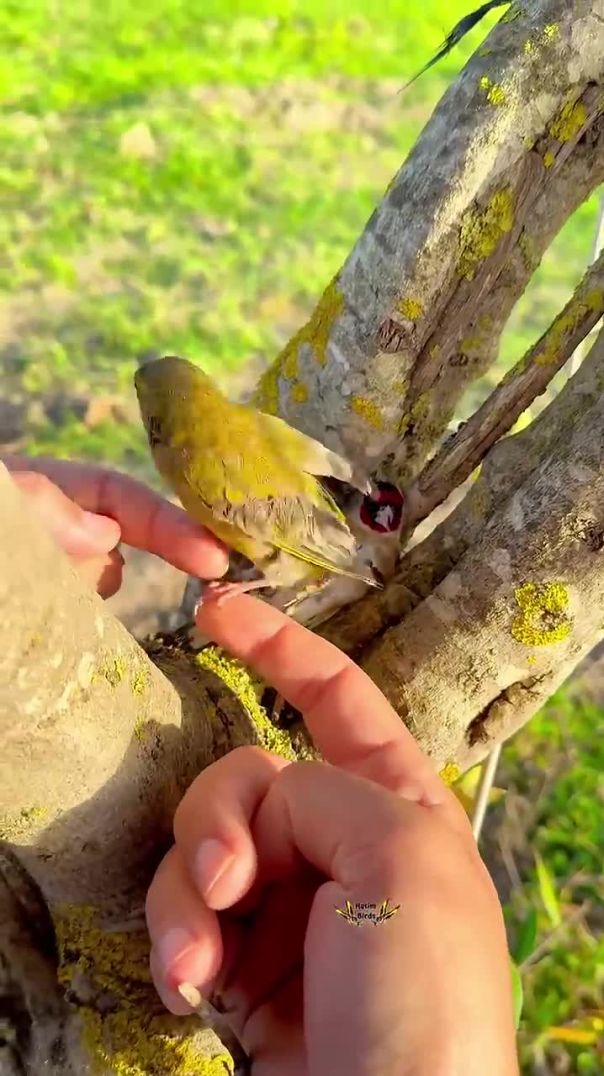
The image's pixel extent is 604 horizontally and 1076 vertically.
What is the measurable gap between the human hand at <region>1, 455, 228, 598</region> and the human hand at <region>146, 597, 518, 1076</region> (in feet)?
1.03

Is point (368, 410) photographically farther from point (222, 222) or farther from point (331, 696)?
point (222, 222)

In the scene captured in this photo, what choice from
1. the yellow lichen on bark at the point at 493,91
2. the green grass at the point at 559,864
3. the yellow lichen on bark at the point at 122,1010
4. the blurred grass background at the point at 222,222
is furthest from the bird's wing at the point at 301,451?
the green grass at the point at 559,864

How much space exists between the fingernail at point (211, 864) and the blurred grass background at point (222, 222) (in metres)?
0.99

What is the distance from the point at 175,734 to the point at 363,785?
0.72 feet

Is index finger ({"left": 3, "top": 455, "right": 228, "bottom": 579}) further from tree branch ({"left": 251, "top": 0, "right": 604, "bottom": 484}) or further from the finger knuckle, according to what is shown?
tree branch ({"left": 251, "top": 0, "right": 604, "bottom": 484})

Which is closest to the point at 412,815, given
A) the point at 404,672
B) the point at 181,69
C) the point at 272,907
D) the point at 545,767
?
the point at 272,907

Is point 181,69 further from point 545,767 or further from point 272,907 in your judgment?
point 272,907

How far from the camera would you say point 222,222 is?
3441 millimetres

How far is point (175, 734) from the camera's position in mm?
933

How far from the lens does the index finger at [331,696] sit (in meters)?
0.91

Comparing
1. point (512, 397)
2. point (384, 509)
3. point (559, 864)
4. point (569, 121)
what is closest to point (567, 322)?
point (512, 397)

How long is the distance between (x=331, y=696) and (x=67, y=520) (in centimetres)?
38

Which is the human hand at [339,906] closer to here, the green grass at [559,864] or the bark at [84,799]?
the bark at [84,799]

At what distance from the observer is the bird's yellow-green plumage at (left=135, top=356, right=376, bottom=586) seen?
1.23 metres
